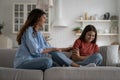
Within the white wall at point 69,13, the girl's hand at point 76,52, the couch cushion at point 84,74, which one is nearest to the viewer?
the couch cushion at point 84,74

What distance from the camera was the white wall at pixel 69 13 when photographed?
6492mm

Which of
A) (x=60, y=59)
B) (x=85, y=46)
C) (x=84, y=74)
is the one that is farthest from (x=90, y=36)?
(x=84, y=74)

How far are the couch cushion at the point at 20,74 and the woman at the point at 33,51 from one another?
12 cm

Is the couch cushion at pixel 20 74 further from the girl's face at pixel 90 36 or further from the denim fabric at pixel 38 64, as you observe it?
the girl's face at pixel 90 36

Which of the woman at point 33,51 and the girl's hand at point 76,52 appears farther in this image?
the girl's hand at point 76,52

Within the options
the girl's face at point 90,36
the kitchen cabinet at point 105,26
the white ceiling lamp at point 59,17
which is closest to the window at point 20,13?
the white ceiling lamp at point 59,17

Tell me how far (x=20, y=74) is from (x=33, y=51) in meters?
0.32

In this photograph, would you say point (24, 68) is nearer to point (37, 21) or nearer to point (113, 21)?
point (37, 21)

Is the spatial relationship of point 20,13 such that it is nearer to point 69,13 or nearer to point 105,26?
point 69,13

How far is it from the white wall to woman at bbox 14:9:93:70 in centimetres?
370

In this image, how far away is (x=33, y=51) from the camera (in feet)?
8.38

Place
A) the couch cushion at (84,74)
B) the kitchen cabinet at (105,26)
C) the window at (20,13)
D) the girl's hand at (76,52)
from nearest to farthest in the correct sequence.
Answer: the couch cushion at (84,74)
the girl's hand at (76,52)
the window at (20,13)
the kitchen cabinet at (105,26)

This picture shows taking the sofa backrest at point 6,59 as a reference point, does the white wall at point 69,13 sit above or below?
above

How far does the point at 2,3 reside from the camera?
258 inches
